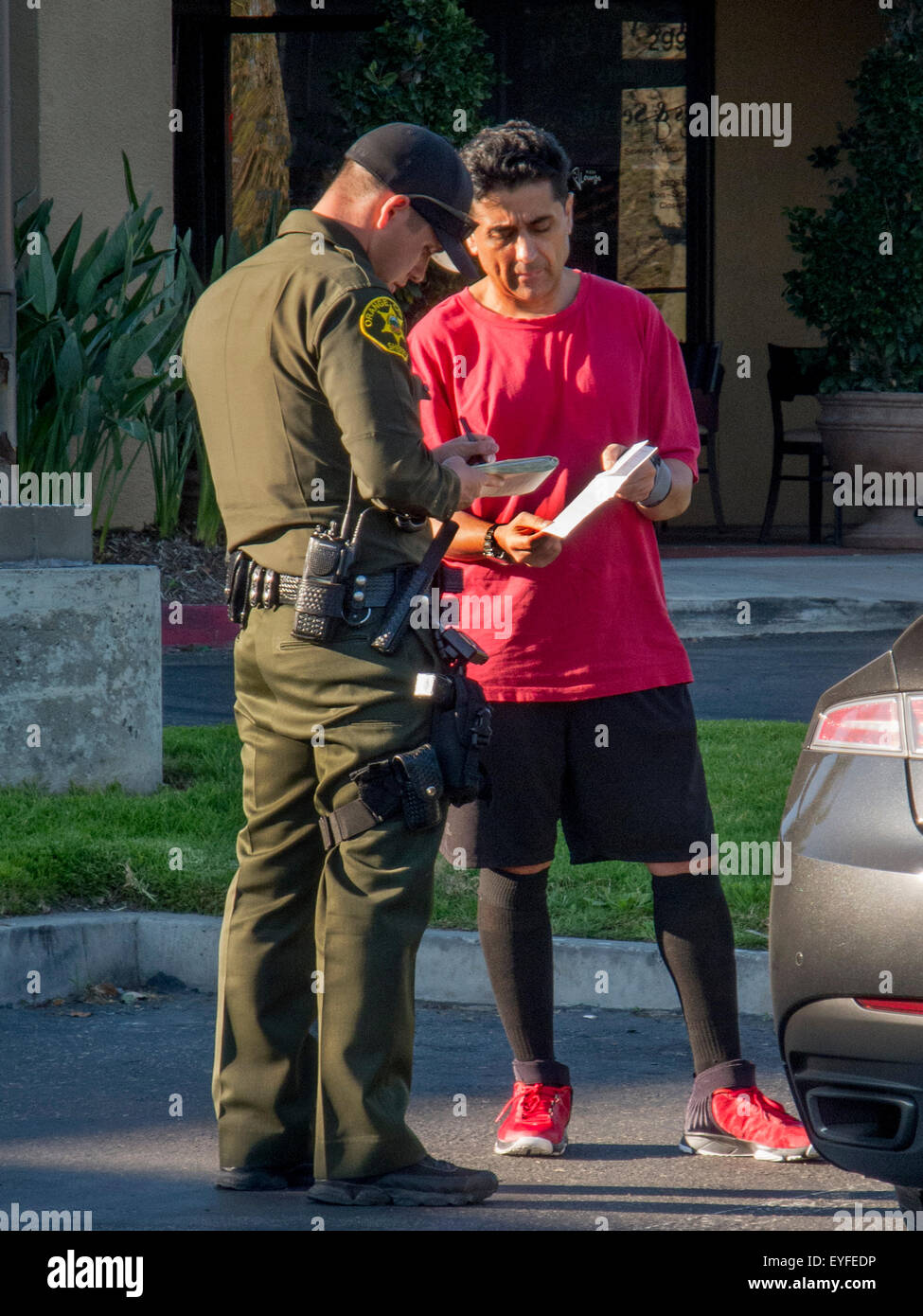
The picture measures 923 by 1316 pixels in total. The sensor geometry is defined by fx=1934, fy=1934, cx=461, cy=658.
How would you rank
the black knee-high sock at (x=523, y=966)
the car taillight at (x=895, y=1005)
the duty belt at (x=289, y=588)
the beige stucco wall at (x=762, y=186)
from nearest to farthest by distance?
the car taillight at (x=895, y=1005)
the duty belt at (x=289, y=588)
the black knee-high sock at (x=523, y=966)
the beige stucco wall at (x=762, y=186)

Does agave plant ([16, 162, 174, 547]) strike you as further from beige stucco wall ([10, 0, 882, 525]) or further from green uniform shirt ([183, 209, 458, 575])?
beige stucco wall ([10, 0, 882, 525])

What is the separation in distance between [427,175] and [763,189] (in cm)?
1301

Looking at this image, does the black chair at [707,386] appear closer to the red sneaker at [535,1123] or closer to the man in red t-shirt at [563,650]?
the man in red t-shirt at [563,650]

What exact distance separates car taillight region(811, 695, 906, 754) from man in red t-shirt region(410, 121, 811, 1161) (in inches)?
24.2

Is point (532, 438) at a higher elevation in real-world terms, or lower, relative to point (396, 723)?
higher

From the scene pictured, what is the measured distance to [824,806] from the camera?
2.90 metres

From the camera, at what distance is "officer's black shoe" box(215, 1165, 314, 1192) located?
3.39 m

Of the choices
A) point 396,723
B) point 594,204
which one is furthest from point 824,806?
point 594,204

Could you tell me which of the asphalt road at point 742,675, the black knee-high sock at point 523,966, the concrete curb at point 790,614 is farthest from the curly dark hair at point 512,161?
the concrete curb at point 790,614

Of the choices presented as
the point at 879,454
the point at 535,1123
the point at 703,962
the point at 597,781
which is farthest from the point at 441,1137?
the point at 879,454

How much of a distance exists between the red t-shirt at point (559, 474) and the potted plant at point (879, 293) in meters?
9.13

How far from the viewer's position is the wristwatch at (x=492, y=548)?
11.6ft
